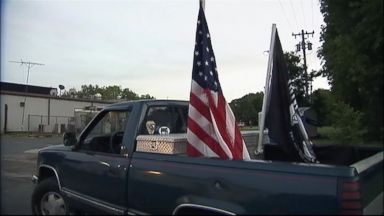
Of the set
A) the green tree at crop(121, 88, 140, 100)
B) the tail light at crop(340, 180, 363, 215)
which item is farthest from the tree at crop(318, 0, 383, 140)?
the green tree at crop(121, 88, 140, 100)

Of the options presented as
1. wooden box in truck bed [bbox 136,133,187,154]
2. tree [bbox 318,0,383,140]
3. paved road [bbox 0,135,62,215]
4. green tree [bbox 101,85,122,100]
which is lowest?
paved road [bbox 0,135,62,215]

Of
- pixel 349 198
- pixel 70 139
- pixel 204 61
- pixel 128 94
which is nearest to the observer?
pixel 349 198

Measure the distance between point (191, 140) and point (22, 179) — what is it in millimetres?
7696

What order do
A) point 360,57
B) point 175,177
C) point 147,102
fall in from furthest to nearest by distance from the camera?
1. point 360,57
2. point 147,102
3. point 175,177

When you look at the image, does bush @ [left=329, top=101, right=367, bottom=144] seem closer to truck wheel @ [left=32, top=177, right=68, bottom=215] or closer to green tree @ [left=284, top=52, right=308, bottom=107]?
truck wheel @ [left=32, top=177, right=68, bottom=215]

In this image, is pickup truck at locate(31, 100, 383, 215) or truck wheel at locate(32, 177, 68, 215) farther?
truck wheel at locate(32, 177, 68, 215)

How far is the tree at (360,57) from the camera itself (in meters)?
25.2

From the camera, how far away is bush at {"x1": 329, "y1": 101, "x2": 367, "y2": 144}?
859 inches

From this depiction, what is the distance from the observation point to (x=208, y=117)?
5.89m

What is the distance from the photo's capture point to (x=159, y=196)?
502 cm

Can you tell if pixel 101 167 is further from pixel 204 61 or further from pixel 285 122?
pixel 285 122

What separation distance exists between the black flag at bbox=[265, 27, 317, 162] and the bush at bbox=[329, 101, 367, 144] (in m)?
16.1

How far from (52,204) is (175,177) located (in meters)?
2.39

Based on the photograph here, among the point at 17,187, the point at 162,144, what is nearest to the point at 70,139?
the point at 162,144
